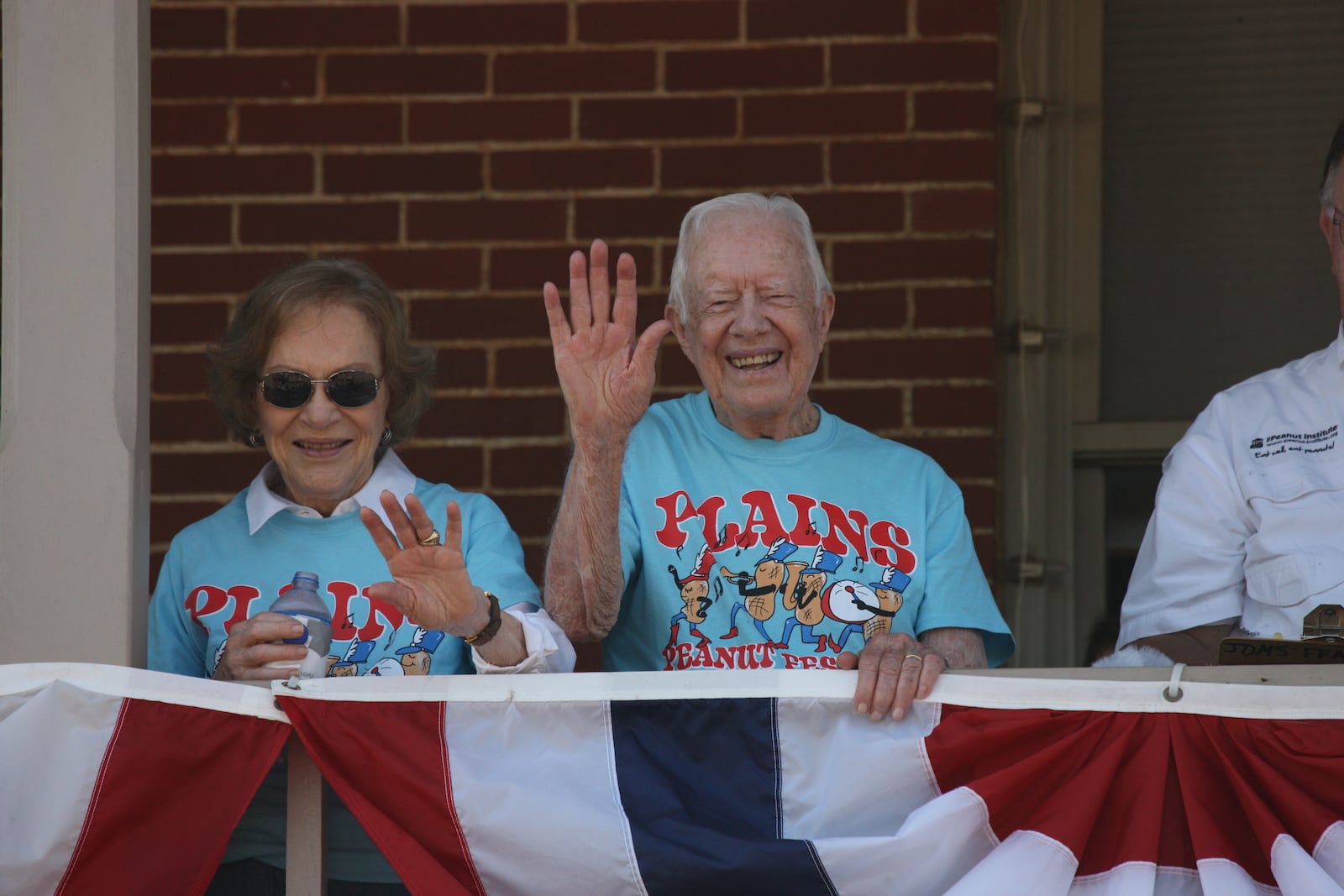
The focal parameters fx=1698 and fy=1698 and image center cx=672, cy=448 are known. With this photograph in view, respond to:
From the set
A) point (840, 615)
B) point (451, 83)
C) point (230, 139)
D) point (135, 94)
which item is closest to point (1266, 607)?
point (840, 615)

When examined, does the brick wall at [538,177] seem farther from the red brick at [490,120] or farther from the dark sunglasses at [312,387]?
the dark sunglasses at [312,387]

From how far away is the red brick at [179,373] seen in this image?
431cm

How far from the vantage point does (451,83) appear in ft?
14.2

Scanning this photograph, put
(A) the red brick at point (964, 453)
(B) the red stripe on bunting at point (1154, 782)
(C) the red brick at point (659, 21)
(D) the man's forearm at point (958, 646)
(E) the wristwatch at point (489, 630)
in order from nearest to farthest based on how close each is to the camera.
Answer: (B) the red stripe on bunting at point (1154, 782) → (E) the wristwatch at point (489, 630) → (D) the man's forearm at point (958, 646) → (A) the red brick at point (964, 453) → (C) the red brick at point (659, 21)

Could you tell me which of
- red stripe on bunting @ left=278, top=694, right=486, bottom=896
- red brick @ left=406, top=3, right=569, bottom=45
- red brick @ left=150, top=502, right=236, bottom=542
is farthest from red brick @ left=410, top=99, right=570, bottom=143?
red stripe on bunting @ left=278, top=694, right=486, bottom=896

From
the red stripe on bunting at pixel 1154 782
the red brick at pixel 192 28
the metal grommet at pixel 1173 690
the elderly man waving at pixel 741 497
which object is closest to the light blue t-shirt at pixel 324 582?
the elderly man waving at pixel 741 497

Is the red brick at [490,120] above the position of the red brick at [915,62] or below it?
below

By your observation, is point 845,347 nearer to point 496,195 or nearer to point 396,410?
point 496,195

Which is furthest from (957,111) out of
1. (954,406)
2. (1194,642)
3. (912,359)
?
(1194,642)

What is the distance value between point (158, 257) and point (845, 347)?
5.75ft

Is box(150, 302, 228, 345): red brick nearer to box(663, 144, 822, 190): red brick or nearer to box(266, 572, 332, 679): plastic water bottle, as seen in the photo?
box(663, 144, 822, 190): red brick

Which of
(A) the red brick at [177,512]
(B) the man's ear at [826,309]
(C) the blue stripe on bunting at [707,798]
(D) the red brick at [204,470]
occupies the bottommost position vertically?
(C) the blue stripe on bunting at [707,798]

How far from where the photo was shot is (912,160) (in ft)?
13.9

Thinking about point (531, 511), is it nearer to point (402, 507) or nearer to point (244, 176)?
point (244, 176)
